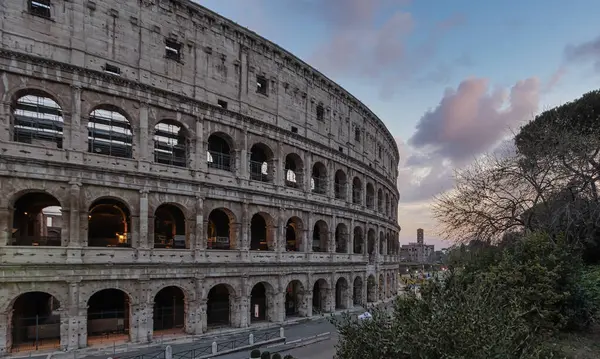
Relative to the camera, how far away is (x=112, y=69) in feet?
74.8

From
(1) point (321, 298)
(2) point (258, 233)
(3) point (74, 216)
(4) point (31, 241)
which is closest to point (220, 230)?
(2) point (258, 233)

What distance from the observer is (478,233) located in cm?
1966

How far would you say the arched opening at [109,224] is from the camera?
80.9 feet

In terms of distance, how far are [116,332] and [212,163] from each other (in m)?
11.8

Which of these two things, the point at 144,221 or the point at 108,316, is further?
the point at 108,316

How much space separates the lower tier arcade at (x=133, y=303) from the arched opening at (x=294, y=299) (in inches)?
3.1

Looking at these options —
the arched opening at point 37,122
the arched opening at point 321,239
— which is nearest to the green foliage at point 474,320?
the arched opening at point 37,122

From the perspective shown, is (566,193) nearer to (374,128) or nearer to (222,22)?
(222,22)

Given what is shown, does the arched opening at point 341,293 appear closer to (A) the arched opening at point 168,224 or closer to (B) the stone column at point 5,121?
(A) the arched opening at point 168,224

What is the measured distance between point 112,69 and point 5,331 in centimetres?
1434

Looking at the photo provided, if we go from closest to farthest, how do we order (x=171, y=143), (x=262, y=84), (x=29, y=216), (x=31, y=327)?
(x=31, y=327) < (x=29, y=216) < (x=171, y=143) < (x=262, y=84)

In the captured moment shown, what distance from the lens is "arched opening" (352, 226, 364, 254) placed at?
4025 centimetres

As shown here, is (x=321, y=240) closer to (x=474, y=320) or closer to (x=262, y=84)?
(x=262, y=84)

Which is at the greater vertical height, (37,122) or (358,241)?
(37,122)
